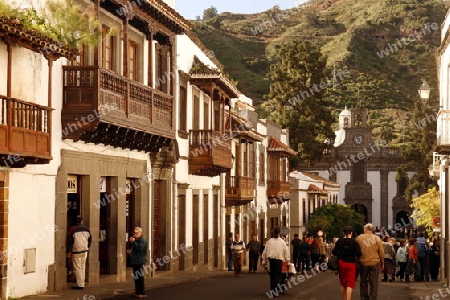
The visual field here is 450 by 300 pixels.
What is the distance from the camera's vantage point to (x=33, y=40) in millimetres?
17578

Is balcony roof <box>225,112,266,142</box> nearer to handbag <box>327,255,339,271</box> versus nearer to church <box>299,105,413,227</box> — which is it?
handbag <box>327,255,339,271</box>

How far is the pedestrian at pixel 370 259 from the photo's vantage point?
18.5 metres

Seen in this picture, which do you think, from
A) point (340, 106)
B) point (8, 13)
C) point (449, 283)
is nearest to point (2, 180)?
point (8, 13)

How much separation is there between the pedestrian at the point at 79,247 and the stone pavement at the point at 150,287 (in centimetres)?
30

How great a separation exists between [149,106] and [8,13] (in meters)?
8.41

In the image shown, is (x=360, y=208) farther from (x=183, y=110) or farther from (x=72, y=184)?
(x=72, y=184)

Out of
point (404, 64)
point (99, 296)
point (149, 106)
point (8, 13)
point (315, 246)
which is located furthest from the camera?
point (404, 64)

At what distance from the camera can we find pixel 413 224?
103 metres

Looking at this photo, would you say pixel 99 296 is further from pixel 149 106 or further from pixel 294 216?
pixel 294 216

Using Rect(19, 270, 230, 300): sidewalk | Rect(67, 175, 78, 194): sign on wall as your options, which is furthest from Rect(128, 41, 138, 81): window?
Rect(19, 270, 230, 300): sidewalk

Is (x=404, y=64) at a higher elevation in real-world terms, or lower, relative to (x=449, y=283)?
higher

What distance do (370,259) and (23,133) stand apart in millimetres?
6771

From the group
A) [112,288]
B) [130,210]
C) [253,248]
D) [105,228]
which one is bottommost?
[112,288]

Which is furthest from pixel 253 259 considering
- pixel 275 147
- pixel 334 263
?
pixel 334 263
